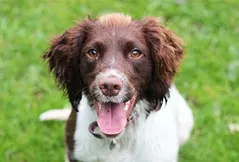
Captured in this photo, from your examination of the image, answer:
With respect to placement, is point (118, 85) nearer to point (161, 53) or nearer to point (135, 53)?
point (135, 53)

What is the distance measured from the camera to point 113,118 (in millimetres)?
3256

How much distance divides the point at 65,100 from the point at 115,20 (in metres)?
1.85

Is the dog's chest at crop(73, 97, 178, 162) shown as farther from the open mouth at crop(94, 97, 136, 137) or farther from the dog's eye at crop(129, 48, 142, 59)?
the dog's eye at crop(129, 48, 142, 59)

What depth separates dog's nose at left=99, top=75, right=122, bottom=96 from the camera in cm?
295

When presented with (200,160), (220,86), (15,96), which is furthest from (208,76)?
(15,96)

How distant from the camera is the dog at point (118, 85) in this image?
10.3ft

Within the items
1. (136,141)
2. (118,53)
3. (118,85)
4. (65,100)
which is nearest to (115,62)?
(118,53)

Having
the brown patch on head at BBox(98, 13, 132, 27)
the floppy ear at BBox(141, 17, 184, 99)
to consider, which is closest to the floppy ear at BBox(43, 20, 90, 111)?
the brown patch on head at BBox(98, 13, 132, 27)

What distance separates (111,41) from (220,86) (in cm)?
232

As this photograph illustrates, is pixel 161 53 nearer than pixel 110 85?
No

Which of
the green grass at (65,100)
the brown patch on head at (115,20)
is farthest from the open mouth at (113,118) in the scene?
the green grass at (65,100)

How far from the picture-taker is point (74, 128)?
3.78 meters

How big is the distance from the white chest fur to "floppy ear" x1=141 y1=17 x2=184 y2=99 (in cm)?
19

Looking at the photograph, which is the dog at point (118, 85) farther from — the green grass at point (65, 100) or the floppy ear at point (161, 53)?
the green grass at point (65, 100)
